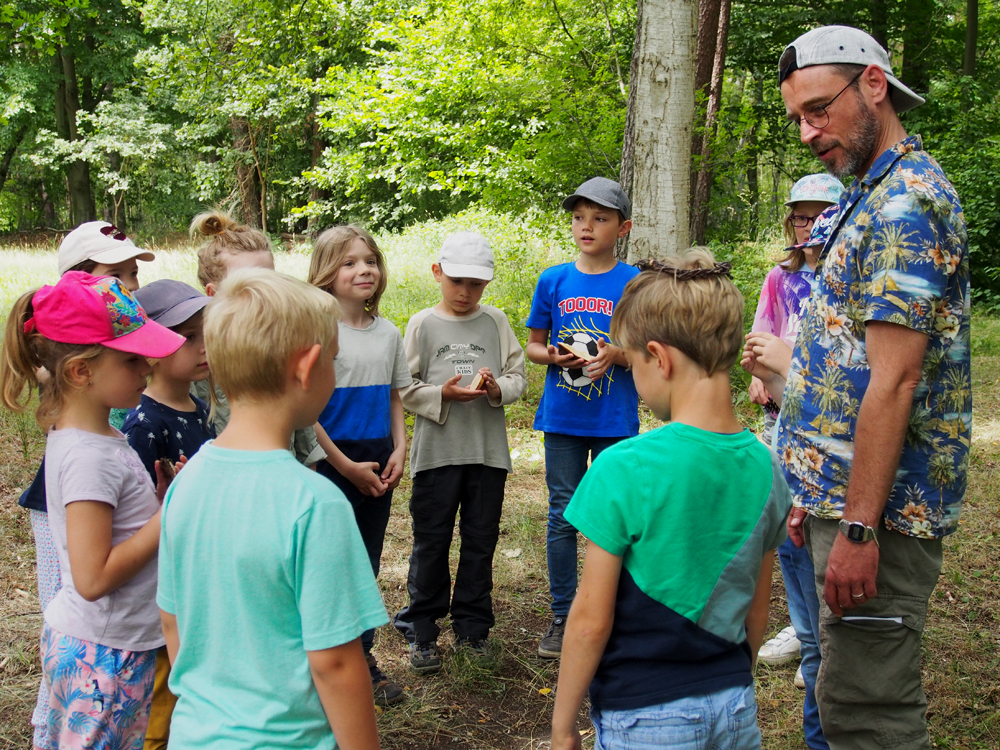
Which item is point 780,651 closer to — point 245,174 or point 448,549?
point 448,549

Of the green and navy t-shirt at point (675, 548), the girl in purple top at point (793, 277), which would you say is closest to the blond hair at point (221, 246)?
the green and navy t-shirt at point (675, 548)

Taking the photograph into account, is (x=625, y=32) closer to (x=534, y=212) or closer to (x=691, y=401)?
(x=534, y=212)

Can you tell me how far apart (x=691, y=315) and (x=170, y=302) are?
1678mm

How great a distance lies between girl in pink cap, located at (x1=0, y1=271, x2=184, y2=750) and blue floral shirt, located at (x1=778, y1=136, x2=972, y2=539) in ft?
5.84

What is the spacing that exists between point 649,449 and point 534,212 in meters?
9.38

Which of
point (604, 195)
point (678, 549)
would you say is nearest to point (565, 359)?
point (604, 195)

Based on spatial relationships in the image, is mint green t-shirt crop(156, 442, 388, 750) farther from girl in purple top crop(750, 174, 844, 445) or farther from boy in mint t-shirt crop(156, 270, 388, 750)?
girl in purple top crop(750, 174, 844, 445)

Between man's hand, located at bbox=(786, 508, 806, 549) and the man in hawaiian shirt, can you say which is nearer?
the man in hawaiian shirt

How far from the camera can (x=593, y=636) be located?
1672 millimetres

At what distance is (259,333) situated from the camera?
1.50 meters

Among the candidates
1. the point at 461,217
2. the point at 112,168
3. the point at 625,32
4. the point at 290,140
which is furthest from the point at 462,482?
the point at 112,168

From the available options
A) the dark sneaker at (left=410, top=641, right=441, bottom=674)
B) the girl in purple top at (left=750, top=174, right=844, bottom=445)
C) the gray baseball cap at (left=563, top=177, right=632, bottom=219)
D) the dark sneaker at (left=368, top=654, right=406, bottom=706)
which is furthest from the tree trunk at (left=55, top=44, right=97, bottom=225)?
the girl in purple top at (left=750, top=174, right=844, bottom=445)

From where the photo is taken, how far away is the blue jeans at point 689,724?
165 centimetres

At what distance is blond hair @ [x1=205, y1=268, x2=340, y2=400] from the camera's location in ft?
4.93
